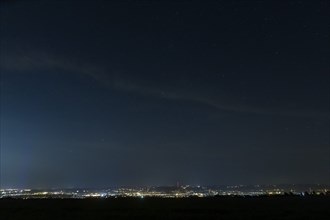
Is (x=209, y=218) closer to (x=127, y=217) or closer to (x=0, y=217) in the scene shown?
(x=127, y=217)

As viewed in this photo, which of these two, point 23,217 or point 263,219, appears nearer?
point 263,219

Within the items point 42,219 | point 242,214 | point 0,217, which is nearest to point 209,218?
point 242,214

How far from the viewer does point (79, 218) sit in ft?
84.1

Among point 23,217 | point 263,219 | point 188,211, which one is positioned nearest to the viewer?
point 263,219

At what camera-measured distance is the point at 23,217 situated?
85.4ft

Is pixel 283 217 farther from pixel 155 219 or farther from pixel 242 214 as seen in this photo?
pixel 155 219

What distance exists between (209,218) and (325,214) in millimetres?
7018

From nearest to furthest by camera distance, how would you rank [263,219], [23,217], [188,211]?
[263,219] < [23,217] < [188,211]

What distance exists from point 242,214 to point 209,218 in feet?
8.24

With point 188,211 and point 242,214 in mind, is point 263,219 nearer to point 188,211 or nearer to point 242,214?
point 242,214

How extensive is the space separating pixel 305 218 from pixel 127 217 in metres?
10.4

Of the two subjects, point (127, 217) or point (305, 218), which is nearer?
point (305, 218)

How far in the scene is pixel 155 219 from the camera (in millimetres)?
25141

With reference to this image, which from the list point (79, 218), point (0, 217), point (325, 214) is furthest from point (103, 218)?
point (325, 214)
